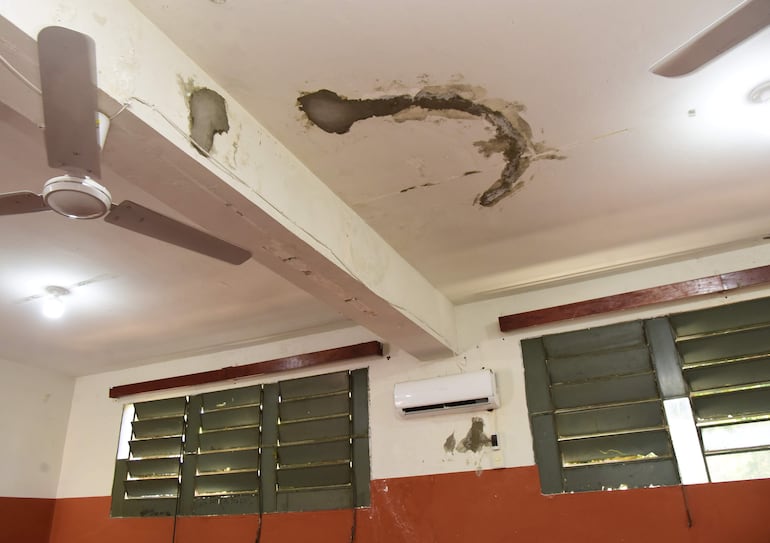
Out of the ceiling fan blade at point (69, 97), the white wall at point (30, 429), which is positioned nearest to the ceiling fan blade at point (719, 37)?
the ceiling fan blade at point (69, 97)

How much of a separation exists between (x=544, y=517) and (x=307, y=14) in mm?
3421

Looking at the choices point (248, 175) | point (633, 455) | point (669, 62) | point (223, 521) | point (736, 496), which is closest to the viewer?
point (669, 62)

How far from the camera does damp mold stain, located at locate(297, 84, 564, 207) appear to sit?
8.60 ft

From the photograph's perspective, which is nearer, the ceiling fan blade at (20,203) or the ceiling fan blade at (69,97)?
the ceiling fan blade at (69,97)

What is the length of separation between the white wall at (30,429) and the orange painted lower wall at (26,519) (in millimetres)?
72

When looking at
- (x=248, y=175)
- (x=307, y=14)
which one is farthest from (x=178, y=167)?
(x=307, y=14)

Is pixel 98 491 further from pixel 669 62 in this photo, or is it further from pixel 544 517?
pixel 669 62

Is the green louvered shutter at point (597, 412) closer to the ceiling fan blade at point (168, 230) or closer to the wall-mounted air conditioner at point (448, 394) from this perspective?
the wall-mounted air conditioner at point (448, 394)

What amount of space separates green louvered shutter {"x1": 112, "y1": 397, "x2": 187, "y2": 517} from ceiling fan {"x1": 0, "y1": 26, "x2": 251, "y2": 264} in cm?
369

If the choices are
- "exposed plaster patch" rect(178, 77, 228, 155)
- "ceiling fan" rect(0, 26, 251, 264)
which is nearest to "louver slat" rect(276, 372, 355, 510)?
"ceiling fan" rect(0, 26, 251, 264)

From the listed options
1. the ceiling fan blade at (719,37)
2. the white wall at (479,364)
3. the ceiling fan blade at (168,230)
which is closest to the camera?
the ceiling fan blade at (719,37)

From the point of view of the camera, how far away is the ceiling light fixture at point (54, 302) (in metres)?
4.30

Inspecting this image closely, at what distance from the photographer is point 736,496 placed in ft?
11.6

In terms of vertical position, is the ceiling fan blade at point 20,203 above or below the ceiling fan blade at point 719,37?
below
